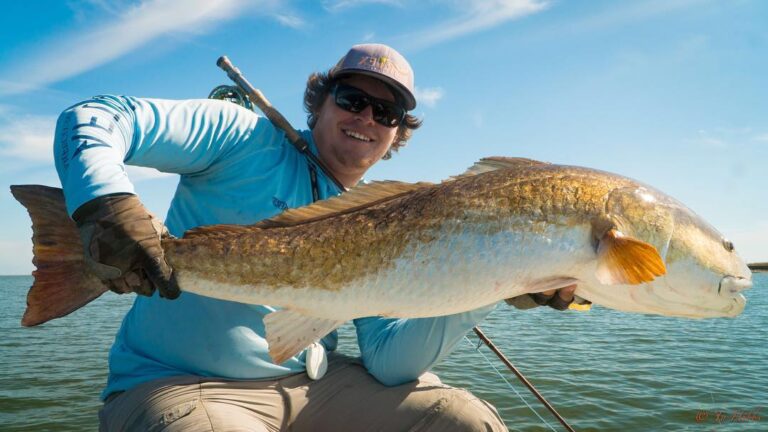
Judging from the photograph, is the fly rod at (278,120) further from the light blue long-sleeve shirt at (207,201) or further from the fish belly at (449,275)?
the fish belly at (449,275)

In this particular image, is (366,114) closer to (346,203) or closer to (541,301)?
(346,203)

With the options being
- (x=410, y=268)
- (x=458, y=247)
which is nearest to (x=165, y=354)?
(x=410, y=268)

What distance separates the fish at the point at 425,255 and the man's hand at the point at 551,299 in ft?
0.45

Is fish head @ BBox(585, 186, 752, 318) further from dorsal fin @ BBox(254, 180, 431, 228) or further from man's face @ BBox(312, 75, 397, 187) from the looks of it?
man's face @ BBox(312, 75, 397, 187)

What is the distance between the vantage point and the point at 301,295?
233cm

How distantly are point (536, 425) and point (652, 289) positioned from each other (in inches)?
206

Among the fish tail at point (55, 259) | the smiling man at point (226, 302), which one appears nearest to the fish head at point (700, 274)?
the smiling man at point (226, 302)

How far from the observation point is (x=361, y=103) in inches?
146

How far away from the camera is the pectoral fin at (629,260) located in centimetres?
→ 220

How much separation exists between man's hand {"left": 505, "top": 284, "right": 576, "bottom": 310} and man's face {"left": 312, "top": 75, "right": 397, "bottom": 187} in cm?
159

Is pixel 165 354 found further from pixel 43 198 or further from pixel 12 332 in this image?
pixel 12 332

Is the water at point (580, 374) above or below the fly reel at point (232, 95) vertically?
below

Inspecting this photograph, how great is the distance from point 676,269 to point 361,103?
7.50 ft

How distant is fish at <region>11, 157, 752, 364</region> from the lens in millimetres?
2256
